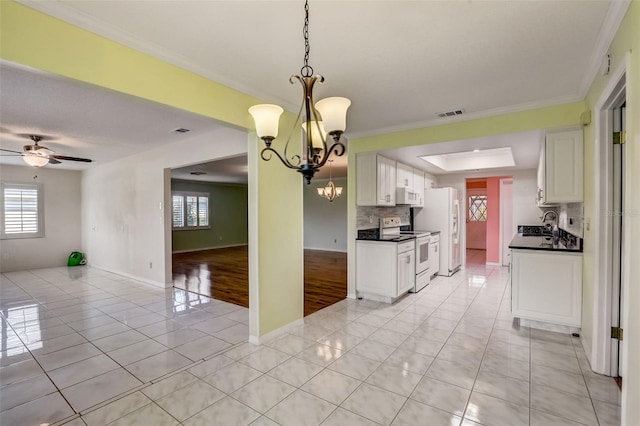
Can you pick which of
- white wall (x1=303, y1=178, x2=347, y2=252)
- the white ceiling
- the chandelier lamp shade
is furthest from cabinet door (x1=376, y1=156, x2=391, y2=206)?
white wall (x1=303, y1=178, x2=347, y2=252)

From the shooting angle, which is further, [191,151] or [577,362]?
[191,151]

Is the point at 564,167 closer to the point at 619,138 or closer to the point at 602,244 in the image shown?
the point at 619,138

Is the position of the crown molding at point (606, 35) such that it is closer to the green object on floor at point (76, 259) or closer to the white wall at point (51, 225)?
the white wall at point (51, 225)

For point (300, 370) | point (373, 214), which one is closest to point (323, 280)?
point (373, 214)

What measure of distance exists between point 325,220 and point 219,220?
394 cm

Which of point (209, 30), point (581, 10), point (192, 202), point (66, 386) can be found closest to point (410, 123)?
point (581, 10)

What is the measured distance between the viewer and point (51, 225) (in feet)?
24.1

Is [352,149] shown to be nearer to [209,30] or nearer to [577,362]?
[209,30]

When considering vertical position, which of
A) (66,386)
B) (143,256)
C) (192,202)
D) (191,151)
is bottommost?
(66,386)

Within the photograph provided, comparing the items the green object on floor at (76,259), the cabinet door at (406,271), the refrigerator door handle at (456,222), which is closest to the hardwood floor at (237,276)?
the cabinet door at (406,271)

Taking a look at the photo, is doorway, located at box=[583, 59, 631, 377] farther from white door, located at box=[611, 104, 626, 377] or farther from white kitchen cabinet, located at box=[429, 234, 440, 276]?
white kitchen cabinet, located at box=[429, 234, 440, 276]

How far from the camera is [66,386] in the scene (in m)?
2.30

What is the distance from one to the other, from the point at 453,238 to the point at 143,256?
6216 millimetres

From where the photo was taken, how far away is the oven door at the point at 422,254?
483 cm
